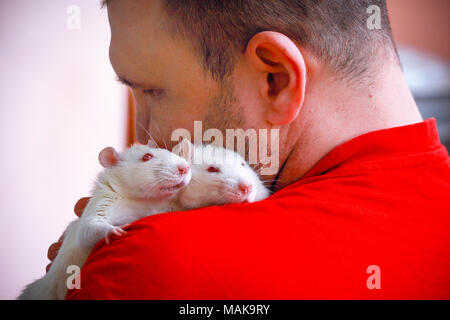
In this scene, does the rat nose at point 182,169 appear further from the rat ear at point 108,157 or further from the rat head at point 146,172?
the rat ear at point 108,157

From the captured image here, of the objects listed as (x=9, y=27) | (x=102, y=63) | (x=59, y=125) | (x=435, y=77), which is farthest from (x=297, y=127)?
(x=435, y=77)

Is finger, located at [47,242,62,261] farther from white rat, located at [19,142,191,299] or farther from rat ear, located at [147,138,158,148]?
rat ear, located at [147,138,158,148]

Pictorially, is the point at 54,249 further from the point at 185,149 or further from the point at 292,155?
the point at 292,155

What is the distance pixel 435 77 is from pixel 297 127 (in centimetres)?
324

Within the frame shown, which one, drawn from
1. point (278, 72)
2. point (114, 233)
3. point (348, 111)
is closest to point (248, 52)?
point (278, 72)

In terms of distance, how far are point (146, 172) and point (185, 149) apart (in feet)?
0.47

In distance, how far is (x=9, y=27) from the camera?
1.79 m

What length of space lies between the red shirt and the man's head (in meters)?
0.25

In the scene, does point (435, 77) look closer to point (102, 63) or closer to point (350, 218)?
point (102, 63)

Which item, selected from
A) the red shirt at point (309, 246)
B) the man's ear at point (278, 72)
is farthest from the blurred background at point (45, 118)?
the red shirt at point (309, 246)

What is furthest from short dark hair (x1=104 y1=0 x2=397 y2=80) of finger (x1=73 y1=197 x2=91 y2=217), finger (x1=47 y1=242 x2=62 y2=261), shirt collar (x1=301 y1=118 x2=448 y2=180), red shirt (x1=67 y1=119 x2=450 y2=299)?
finger (x1=47 y1=242 x2=62 y2=261)

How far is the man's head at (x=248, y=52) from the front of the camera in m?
0.89

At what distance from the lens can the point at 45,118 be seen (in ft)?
6.81

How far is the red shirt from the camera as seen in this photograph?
24.3 inches
